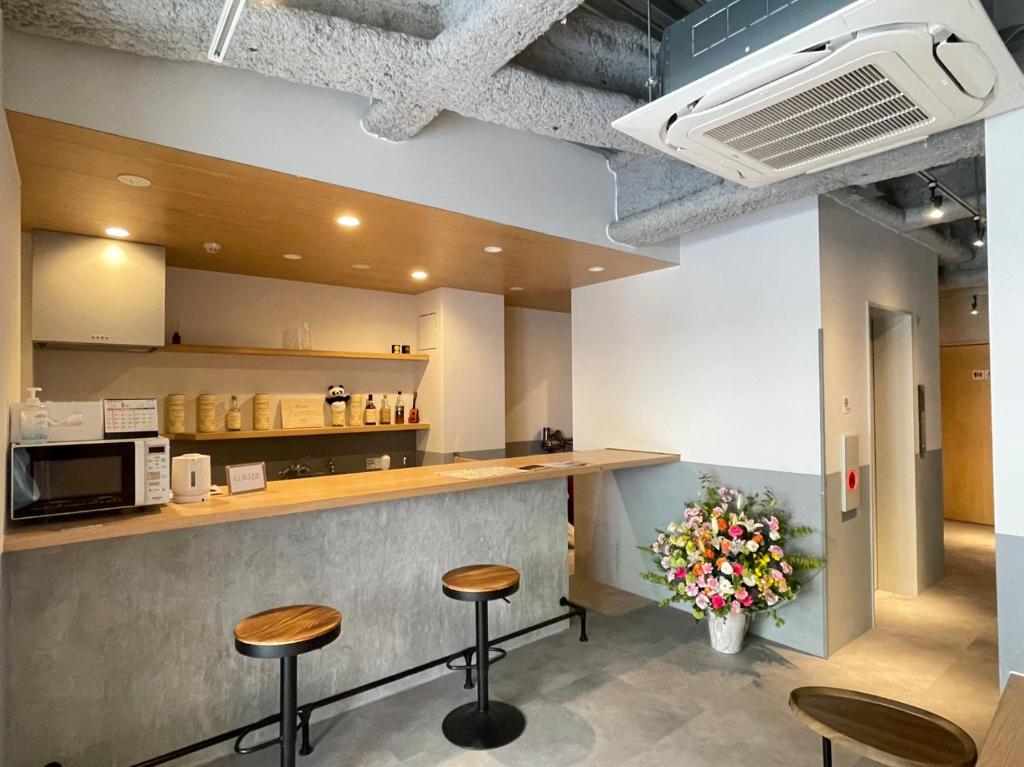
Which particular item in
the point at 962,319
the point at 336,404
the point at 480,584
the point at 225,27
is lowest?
the point at 480,584

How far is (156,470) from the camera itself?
198cm

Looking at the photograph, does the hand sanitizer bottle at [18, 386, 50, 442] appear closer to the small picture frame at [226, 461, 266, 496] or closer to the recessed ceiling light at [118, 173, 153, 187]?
the small picture frame at [226, 461, 266, 496]

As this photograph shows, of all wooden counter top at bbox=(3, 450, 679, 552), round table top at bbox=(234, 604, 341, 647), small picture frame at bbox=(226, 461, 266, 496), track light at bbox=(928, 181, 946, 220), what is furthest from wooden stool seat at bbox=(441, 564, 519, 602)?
track light at bbox=(928, 181, 946, 220)

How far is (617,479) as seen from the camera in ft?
14.2

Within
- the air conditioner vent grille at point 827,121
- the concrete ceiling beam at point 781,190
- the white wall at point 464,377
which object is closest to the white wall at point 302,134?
the concrete ceiling beam at point 781,190

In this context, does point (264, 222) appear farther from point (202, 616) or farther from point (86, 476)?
point (202, 616)

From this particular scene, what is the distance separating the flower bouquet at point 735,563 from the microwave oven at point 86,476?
2.62 metres

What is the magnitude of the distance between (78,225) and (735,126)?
312cm

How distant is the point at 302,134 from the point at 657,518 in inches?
126

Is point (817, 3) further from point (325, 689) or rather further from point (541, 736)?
point (325, 689)

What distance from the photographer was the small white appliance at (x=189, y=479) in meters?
2.17

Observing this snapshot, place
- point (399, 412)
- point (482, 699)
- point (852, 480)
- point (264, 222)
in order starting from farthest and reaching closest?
point (399, 412)
point (852, 480)
point (264, 222)
point (482, 699)

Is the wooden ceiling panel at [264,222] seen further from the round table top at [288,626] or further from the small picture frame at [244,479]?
the round table top at [288,626]

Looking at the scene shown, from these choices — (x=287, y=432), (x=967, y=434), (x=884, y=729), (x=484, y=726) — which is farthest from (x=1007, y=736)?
(x=967, y=434)
